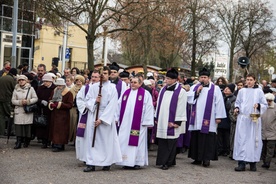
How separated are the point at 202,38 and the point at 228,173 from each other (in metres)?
36.0

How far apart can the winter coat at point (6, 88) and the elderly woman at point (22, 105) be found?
0.68 m

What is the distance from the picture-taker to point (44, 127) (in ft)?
41.2

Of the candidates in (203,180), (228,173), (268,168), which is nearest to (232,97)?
(268,168)

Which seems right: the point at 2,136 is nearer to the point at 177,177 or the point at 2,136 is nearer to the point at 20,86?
the point at 20,86

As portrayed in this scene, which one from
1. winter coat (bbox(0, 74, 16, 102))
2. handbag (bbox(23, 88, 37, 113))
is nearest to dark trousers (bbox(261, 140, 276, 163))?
handbag (bbox(23, 88, 37, 113))

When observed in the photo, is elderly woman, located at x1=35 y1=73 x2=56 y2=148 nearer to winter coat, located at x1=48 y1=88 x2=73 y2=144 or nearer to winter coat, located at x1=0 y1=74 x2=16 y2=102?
winter coat, located at x1=48 y1=88 x2=73 y2=144

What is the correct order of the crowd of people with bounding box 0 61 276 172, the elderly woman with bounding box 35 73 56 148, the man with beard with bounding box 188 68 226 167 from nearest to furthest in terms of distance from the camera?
the crowd of people with bounding box 0 61 276 172 < the man with beard with bounding box 188 68 226 167 < the elderly woman with bounding box 35 73 56 148

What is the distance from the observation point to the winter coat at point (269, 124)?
11789 millimetres

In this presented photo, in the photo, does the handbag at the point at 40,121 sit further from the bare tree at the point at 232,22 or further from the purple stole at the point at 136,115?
the bare tree at the point at 232,22

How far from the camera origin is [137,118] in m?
10.5

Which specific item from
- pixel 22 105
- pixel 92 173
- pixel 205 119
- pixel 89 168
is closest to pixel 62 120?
pixel 22 105

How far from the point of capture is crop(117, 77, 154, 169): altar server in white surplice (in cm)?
1031

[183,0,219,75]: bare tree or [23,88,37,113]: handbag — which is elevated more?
[183,0,219,75]: bare tree

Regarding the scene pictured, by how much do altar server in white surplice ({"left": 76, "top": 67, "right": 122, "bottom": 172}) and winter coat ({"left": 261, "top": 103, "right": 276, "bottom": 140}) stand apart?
3.77 meters
